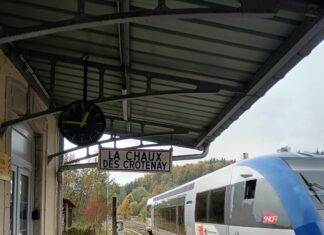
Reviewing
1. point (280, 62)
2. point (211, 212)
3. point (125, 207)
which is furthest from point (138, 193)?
point (280, 62)

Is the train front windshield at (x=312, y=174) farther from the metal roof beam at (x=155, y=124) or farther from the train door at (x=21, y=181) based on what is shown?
the metal roof beam at (x=155, y=124)

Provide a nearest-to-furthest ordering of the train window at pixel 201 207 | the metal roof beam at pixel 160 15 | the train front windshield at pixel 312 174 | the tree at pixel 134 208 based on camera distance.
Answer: the metal roof beam at pixel 160 15 → the train front windshield at pixel 312 174 → the train window at pixel 201 207 → the tree at pixel 134 208

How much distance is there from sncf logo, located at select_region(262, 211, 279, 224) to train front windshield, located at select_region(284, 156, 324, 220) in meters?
0.64

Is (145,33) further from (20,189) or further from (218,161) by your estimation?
(218,161)

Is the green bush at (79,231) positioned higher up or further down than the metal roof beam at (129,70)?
further down

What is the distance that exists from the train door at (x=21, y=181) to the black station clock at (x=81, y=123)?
59.3 inches

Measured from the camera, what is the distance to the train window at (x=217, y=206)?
11586mm

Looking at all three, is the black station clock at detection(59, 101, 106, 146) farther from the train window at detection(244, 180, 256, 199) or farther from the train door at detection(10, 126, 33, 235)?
the train window at detection(244, 180, 256, 199)

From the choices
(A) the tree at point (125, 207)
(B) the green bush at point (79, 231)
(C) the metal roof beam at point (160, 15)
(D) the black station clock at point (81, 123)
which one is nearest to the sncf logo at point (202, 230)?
(D) the black station clock at point (81, 123)

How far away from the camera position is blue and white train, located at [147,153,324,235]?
8328 millimetres

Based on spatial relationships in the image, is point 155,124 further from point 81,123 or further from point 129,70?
point 81,123

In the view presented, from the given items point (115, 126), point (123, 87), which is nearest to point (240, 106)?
point (123, 87)

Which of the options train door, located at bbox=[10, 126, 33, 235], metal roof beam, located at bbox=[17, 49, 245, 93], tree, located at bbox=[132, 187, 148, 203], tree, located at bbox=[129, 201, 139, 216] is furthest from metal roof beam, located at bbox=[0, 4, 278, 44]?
tree, located at bbox=[129, 201, 139, 216]

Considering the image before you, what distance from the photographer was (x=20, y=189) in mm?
11031
